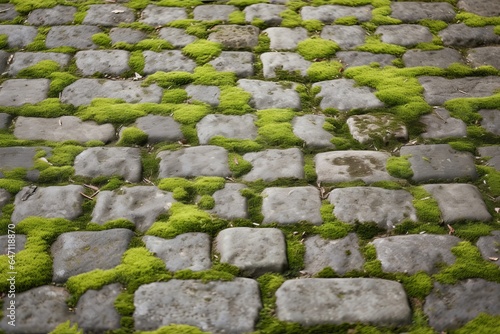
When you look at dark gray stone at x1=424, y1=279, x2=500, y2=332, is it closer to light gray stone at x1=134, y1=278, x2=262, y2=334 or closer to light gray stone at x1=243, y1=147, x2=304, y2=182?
light gray stone at x1=134, y1=278, x2=262, y2=334

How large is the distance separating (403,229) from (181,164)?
4.18ft

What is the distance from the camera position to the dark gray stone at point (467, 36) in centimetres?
442

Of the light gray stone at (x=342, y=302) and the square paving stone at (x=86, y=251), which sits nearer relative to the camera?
the light gray stone at (x=342, y=302)

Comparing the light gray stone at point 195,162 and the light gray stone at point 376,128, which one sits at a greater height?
the light gray stone at point 376,128

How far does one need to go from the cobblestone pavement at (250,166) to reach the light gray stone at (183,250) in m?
0.01

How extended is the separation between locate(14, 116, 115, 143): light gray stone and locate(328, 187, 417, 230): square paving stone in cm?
147

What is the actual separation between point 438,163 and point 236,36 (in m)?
1.98

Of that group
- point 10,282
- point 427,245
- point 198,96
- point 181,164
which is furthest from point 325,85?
point 10,282

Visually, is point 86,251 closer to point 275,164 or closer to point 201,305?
point 201,305

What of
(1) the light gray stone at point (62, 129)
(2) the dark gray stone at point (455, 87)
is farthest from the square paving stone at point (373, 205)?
(1) the light gray stone at point (62, 129)

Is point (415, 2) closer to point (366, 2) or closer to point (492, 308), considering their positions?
point (366, 2)

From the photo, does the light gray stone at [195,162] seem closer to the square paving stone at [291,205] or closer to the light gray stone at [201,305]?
the square paving stone at [291,205]

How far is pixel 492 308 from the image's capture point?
239 cm

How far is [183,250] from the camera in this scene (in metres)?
2.69
